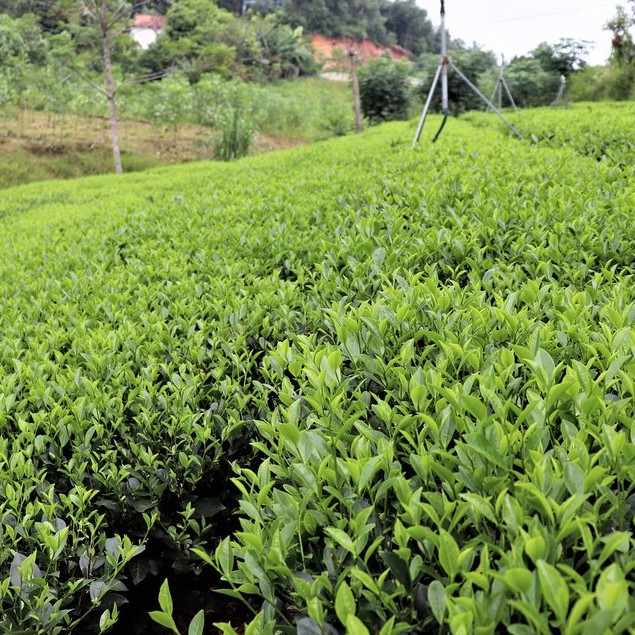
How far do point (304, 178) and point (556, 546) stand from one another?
5268mm

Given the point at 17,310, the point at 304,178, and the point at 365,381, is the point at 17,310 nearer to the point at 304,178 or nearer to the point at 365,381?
the point at 365,381

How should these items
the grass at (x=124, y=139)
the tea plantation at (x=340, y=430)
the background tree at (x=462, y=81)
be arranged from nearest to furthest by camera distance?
the tea plantation at (x=340, y=430), the grass at (x=124, y=139), the background tree at (x=462, y=81)

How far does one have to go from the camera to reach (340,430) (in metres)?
1.20

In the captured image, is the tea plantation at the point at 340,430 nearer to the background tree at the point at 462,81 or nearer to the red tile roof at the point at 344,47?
the background tree at the point at 462,81

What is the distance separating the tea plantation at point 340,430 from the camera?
925 millimetres

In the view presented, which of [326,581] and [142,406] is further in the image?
[142,406]

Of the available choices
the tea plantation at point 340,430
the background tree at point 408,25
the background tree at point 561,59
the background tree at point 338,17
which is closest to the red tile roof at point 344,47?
the background tree at point 338,17

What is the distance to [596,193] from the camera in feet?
10.9

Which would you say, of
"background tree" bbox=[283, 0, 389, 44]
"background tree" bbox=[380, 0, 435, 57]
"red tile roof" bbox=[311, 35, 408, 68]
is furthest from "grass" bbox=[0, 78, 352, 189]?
"background tree" bbox=[380, 0, 435, 57]

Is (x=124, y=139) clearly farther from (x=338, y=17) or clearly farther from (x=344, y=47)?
(x=338, y=17)

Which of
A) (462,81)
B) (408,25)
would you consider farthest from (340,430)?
(408,25)

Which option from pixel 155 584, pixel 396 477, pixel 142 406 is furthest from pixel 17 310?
pixel 396 477

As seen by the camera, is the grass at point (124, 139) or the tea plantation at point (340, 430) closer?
the tea plantation at point (340, 430)

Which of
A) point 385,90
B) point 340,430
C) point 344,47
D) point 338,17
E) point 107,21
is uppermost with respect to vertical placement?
point 338,17
